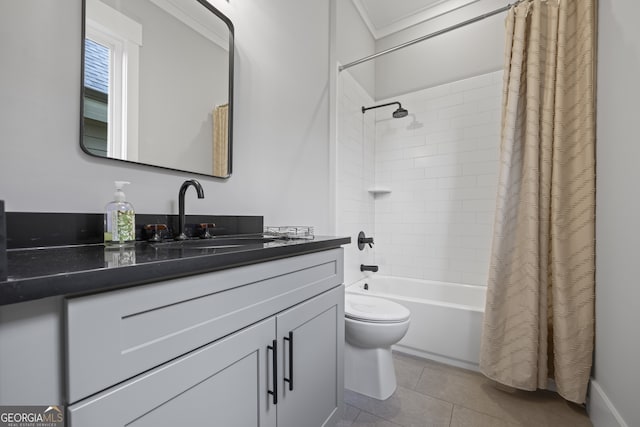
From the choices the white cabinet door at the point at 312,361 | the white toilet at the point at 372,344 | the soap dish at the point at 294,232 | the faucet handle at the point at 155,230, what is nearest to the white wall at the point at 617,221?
the white toilet at the point at 372,344

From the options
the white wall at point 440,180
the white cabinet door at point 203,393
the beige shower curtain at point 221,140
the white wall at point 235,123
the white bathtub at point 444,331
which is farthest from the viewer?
the white wall at point 440,180

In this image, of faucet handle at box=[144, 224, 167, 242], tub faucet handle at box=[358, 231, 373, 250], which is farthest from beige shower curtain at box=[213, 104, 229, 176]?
tub faucet handle at box=[358, 231, 373, 250]

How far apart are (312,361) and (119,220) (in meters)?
0.85

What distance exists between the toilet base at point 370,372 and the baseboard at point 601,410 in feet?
3.10

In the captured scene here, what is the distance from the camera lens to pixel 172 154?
1.16 meters

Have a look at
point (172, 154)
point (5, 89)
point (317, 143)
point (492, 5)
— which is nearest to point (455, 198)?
point (317, 143)

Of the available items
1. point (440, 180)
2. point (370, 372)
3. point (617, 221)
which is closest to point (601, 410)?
point (617, 221)

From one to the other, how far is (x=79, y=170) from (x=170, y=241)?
0.36m

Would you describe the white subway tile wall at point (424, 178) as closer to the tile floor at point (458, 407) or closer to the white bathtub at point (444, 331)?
the white bathtub at point (444, 331)

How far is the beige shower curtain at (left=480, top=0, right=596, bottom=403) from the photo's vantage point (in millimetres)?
1460

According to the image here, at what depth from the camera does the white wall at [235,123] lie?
0.78 metres

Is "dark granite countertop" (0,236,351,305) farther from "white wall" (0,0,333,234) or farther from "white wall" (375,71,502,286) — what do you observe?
"white wall" (375,71,502,286)

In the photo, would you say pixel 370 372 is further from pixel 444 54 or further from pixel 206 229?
pixel 444 54

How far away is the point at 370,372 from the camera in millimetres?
1616
